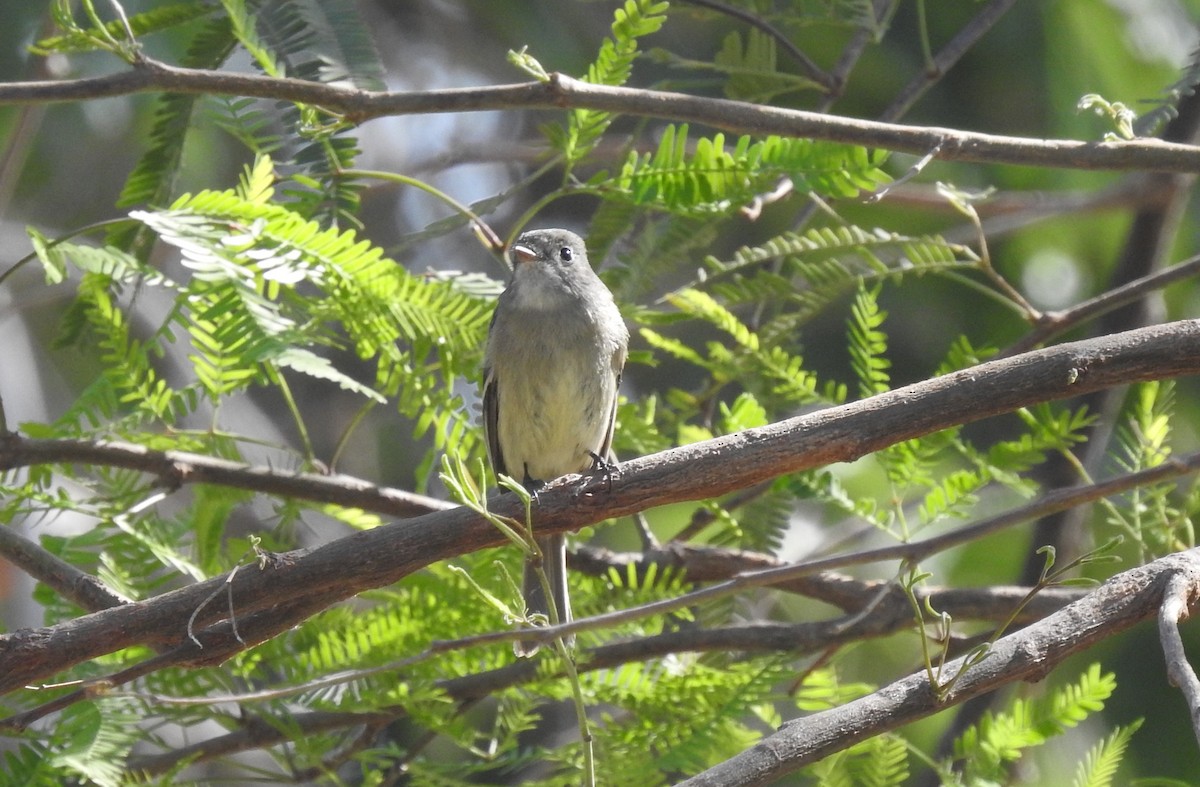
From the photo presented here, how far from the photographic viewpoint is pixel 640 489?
246 cm

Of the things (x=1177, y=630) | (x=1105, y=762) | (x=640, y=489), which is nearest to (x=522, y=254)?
(x=640, y=489)

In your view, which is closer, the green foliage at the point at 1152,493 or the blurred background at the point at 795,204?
the green foliage at the point at 1152,493

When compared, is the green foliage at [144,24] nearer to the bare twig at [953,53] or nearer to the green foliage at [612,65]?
the green foliage at [612,65]

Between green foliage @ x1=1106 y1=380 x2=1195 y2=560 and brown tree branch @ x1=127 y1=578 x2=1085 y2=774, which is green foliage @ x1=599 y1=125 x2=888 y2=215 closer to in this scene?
green foliage @ x1=1106 y1=380 x2=1195 y2=560

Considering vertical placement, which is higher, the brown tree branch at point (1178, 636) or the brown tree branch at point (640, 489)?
the brown tree branch at point (640, 489)

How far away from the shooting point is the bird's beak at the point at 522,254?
436 cm

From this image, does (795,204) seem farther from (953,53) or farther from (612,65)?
(612,65)

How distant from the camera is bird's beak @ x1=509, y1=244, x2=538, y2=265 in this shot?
4.36 meters

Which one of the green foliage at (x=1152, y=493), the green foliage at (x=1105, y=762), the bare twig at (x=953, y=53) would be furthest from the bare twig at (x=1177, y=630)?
the bare twig at (x=953, y=53)

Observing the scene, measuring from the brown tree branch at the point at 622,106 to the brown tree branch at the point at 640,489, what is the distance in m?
0.46

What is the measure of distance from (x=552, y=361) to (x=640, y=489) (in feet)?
6.38

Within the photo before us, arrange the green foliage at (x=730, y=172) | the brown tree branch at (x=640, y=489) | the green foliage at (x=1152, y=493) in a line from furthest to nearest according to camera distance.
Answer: the green foliage at (x=1152, y=493)
the green foliage at (x=730, y=172)
the brown tree branch at (x=640, y=489)

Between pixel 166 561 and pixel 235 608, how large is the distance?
920mm

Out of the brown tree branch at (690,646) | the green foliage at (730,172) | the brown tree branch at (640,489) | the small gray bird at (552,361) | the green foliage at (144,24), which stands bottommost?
the brown tree branch at (690,646)
